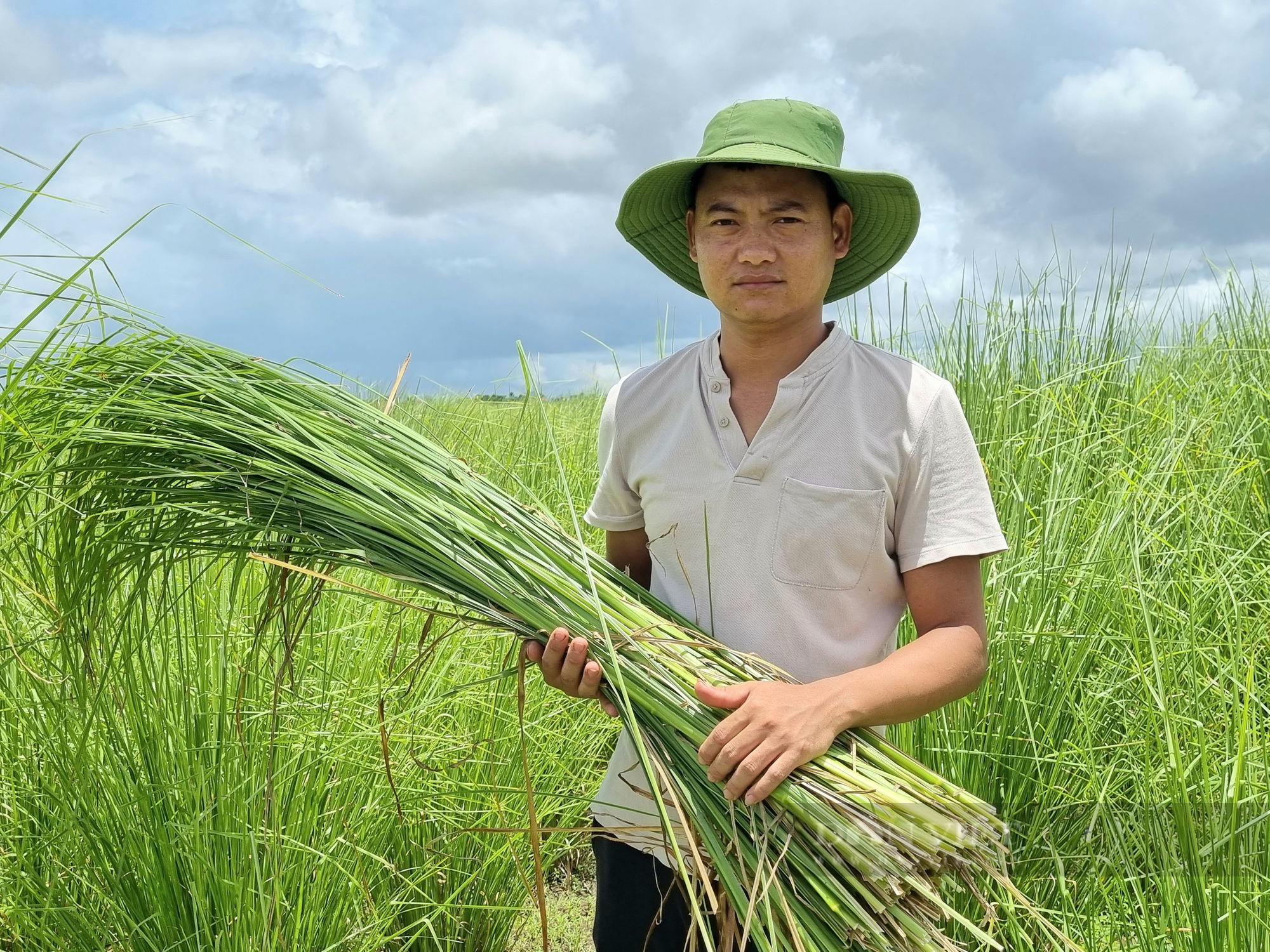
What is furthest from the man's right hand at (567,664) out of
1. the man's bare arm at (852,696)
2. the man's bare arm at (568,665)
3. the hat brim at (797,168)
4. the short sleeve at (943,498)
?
the hat brim at (797,168)

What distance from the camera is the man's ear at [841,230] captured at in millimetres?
1768

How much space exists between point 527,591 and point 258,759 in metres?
0.94

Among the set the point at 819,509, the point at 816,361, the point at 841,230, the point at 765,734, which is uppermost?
the point at 841,230

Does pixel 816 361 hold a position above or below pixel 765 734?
above

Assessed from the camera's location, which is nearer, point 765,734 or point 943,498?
point 765,734

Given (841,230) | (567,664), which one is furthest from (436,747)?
(841,230)

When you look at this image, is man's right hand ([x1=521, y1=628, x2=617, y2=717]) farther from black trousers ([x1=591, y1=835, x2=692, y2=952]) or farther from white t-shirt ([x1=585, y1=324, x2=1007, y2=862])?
black trousers ([x1=591, y1=835, x2=692, y2=952])

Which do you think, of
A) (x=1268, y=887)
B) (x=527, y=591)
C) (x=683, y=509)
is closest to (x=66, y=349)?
(x=527, y=591)

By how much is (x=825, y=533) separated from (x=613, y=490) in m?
0.45

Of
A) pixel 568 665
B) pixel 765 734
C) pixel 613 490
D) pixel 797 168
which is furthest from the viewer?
pixel 613 490

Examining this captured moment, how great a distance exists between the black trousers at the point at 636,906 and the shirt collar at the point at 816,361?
0.81m

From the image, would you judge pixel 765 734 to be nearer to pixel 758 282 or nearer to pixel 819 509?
pixel 819 509

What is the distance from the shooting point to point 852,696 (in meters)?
1.46

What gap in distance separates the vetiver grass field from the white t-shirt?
1.35ft
